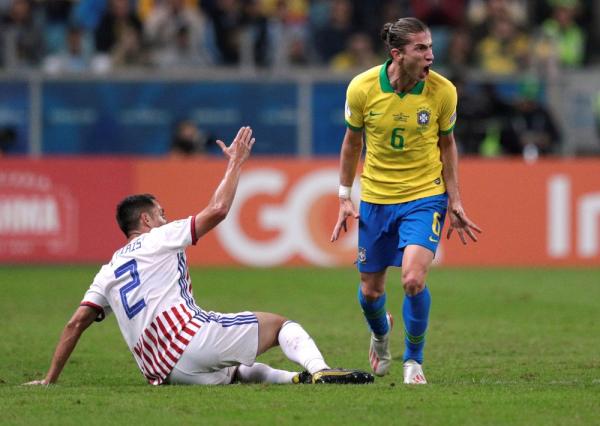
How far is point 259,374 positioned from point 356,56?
1365 cm

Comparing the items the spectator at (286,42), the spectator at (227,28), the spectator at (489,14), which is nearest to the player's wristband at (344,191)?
the spectator at (286,42)

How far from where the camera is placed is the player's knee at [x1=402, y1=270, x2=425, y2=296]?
862 cm

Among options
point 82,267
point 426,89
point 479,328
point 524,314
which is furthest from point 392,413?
point 82,267

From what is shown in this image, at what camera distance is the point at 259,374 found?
349 inches

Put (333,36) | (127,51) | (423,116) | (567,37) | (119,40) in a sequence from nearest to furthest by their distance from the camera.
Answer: (423,116)
(127,51)
(119,40)
(333,36)
(567,37)

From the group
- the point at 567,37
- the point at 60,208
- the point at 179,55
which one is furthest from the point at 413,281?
the point at 567,37

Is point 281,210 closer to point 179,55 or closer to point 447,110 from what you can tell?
point 179,55

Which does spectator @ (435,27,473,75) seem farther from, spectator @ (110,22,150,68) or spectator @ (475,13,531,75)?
spectator @ (110,22,150,68)

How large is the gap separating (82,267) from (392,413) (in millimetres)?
12826

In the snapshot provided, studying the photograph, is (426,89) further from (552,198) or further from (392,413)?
(552,198)

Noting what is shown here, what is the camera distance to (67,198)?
64.7 ft

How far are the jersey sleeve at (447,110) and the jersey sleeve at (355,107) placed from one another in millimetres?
547

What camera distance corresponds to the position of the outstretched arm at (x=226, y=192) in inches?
326

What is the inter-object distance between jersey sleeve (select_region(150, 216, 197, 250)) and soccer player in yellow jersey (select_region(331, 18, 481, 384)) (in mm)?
1298
